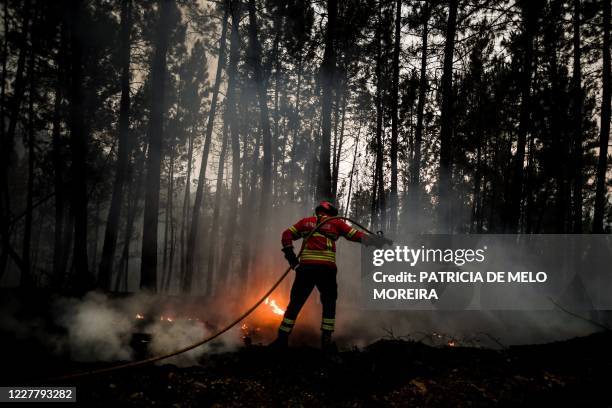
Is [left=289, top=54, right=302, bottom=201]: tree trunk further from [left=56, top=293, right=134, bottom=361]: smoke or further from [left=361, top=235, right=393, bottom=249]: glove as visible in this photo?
[left=56, top=293, right=134, bottom=361]: smoke

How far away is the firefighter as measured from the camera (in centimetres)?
448

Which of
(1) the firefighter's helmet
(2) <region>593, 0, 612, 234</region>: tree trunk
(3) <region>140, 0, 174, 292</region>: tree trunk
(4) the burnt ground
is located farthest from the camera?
(2) <region>593, 0, 612, 234</region>: tree trunk

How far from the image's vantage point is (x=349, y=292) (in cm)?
1850

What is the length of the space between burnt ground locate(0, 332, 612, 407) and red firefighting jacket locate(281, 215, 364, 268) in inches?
46.9

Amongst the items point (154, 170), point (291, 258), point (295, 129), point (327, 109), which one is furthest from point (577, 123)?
point (154, 170)

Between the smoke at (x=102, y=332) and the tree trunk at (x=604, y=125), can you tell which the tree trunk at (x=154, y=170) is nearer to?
the smoke at (x=102, y=332)

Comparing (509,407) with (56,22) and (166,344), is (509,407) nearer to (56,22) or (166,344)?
(166,344)

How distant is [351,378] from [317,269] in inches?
58.5

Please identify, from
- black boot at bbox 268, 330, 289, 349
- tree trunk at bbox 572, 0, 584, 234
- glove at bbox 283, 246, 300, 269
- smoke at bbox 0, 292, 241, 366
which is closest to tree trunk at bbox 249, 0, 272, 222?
smoke at bbox 0, 292, 241, 366

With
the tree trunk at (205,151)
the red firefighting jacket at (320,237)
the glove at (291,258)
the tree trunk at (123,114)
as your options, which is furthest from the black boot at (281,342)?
the tree trunk at (205,151)

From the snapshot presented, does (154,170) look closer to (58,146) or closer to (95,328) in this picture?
(95,328)

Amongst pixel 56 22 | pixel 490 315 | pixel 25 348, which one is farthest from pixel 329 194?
pixel 56 22

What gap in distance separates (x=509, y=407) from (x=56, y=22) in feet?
42.1

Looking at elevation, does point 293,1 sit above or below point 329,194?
above
